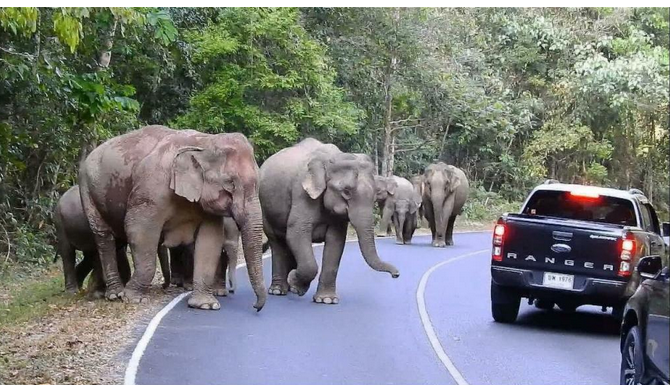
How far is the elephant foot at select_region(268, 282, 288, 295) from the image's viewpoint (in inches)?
568

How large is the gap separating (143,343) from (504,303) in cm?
410

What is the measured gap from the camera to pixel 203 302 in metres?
12.6

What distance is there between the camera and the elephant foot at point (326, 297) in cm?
1380

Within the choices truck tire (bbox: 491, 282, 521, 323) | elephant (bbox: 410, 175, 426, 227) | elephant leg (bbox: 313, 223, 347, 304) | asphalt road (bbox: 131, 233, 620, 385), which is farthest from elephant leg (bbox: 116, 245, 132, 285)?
elephant (bbox: 410, 175, 426, 227)

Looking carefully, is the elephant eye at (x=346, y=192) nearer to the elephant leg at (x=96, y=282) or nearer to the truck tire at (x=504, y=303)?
the truck tire at (x=504, y=303)

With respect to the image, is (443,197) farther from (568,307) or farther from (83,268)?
(568,307)

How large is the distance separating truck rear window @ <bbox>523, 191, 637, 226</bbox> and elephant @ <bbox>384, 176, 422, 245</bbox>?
818 cm

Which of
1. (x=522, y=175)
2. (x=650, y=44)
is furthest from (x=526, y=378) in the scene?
(x=522, y=175)

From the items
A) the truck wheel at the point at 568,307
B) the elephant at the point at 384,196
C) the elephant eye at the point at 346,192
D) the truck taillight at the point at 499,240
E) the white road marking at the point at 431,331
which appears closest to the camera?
the white road marking at the point at 431,331

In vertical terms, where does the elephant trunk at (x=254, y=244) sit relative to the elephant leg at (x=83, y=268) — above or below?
above

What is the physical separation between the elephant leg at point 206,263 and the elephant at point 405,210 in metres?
8.14

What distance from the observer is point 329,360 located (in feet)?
32.9

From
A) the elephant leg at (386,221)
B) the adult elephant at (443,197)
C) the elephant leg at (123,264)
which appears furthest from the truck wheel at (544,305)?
the elephant leg at (386,221)

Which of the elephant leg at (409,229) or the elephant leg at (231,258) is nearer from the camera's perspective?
the elephant leg at (231,258)
